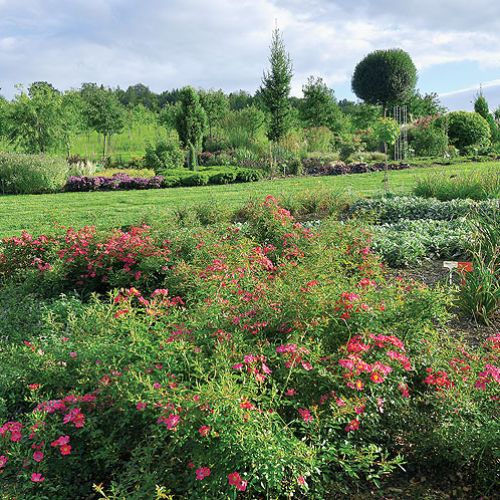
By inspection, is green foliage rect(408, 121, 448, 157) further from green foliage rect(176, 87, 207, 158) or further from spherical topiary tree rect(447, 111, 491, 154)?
green foliage rect(176, 87, 207, 158)

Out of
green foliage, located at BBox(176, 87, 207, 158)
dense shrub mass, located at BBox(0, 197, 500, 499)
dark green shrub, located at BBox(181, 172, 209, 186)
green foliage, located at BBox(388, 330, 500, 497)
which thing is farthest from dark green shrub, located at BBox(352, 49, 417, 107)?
green foliage, located at BBox(388, 330, 500, 497)

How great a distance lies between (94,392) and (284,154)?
1880 cm

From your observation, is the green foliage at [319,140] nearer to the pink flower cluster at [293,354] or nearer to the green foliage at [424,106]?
the green foliage at [424,106]

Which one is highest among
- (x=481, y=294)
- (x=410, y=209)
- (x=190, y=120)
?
(x=190, y=120)

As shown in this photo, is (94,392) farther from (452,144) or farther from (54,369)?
(452,144)

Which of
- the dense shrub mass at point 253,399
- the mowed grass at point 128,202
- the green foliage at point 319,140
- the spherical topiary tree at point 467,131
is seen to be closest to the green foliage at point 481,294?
the dense shrub mass at point 253,399

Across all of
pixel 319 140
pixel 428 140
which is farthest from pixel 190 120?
pixel 428 140

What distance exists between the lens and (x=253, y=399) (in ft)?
7.41

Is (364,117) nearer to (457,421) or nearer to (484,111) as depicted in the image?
(484,111)

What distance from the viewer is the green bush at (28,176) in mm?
15039

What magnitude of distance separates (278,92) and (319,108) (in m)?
8.74

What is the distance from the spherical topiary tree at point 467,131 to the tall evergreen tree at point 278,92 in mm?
8575

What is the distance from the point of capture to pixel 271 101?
22719 mm

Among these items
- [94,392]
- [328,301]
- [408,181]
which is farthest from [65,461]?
[408,181]
